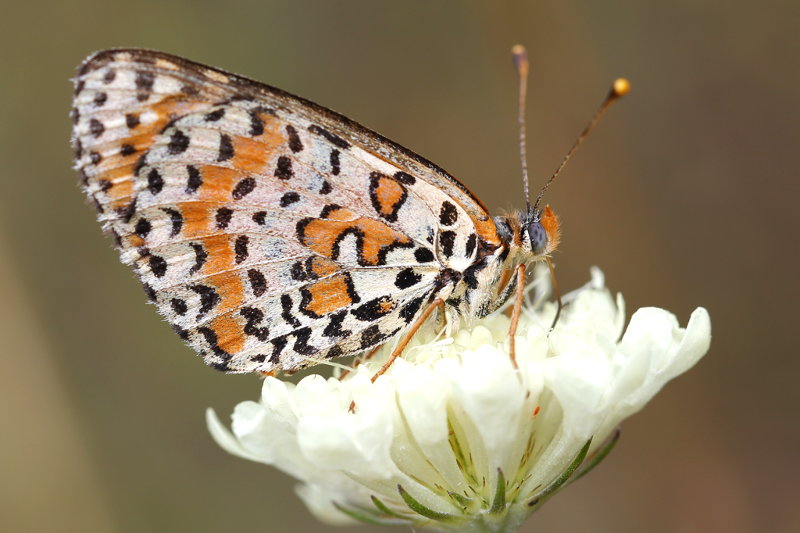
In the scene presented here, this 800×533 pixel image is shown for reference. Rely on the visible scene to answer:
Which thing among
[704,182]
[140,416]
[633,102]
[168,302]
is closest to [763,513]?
[704,182]

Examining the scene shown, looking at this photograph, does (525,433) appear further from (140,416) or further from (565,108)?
(140,416)

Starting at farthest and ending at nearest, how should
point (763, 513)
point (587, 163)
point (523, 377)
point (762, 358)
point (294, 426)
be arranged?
point (587, 163) < point (762, 358) < point (763, 513) < point (294, 426) < point (523, 377)

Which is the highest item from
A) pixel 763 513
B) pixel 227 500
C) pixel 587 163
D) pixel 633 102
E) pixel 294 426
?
pixel 633 102

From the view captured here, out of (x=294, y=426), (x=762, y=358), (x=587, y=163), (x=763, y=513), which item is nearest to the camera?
(x=294, y=426)

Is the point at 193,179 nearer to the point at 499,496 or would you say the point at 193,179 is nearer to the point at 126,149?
the point at 126,149

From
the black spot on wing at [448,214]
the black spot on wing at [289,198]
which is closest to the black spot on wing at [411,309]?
the black spot on wing at [448,214]

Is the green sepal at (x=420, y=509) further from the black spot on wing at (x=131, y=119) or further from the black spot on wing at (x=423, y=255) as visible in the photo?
the black spot on wing at (x=131, y=119)
